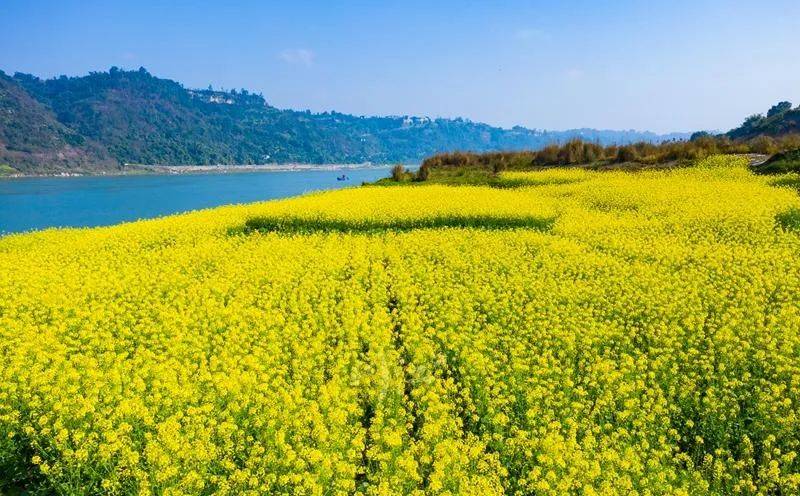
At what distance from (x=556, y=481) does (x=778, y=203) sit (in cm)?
1947

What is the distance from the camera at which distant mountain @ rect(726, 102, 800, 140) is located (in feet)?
212

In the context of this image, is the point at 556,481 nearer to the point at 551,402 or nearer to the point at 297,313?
the point at 551,402

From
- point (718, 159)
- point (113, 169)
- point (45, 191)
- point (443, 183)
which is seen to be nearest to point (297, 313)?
point (443, 183)

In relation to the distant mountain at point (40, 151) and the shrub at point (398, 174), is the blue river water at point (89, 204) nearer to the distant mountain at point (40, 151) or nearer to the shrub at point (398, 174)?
the shrub at point (398, 174)

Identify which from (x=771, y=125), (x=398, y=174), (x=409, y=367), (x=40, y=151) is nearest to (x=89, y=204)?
(x=398, y=174)

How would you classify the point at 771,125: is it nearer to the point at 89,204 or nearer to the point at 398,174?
the point at 398,174

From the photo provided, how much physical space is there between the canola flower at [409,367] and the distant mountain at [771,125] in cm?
6047

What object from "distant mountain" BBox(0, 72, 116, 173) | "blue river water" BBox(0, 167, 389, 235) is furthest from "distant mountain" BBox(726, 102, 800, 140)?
"distant mountain" BBox(0, 72, 116, 173)

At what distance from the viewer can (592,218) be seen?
68.0 ft

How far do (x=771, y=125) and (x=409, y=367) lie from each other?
7984cm

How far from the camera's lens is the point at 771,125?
70.0 meters

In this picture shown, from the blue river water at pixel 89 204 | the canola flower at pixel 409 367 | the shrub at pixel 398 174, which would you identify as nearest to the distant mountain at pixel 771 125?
the shrub at pixel 398 174

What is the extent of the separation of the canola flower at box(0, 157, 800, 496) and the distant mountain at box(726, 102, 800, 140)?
60.5 m

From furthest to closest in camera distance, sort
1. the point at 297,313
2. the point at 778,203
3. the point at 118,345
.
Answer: the point at 778,203 → the point at 297,313 → the point at 118,345
